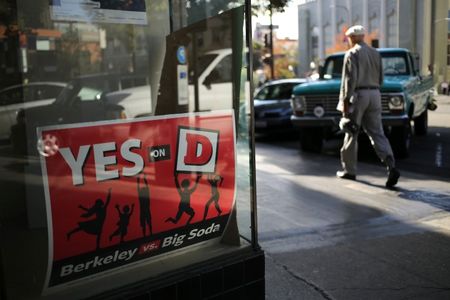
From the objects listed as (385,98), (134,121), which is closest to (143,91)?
(134,121)

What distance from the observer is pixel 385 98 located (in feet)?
29.2

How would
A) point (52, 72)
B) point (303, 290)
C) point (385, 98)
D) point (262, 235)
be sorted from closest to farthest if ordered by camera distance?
point (52, 72), point (303, 290), point (262, 235), point (385, 98)

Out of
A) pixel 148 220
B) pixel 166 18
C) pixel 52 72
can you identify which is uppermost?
pixel 166 18

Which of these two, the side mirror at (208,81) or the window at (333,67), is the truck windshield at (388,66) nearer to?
the window at (333,67)

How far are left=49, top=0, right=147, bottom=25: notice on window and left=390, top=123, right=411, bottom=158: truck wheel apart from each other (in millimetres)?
6993

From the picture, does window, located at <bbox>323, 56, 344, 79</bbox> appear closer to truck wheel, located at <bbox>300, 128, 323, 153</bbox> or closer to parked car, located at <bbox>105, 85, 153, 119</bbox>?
truck wheel, located at <bbox>300, 128, 323, 153</bbox>

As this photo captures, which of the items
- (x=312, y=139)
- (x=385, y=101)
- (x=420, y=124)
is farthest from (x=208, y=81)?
(x=420, y=124)

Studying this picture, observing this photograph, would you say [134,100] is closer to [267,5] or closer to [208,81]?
[208,81]

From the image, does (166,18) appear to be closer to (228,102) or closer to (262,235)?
(228,102)

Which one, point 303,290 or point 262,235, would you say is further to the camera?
point 262,235

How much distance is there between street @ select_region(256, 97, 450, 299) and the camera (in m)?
3.66

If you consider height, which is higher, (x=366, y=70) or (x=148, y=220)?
(x=366, y=70)

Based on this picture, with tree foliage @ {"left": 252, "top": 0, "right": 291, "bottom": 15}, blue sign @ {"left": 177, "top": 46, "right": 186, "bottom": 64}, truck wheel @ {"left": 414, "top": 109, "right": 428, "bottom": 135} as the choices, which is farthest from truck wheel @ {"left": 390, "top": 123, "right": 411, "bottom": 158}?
blue sign @ {"left": 177, "top": 46, "right": 186, "bottom": 64}

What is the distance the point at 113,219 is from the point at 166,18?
1.11 metres
